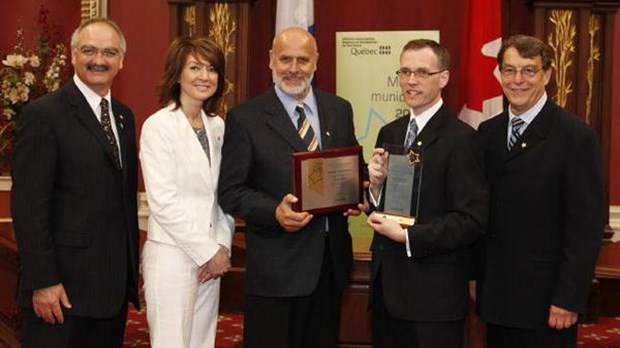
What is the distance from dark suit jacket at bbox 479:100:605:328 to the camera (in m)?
2.68

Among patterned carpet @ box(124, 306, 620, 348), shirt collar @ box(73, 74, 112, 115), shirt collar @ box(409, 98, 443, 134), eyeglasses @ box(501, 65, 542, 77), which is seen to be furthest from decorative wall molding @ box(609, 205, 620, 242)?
shirt collar @ box(73, 74, 112, 115)

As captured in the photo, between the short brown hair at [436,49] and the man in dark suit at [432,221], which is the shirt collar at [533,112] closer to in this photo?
the man in dark suit at [432,221]

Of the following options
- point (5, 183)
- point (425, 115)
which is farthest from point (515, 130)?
point (5, 183)

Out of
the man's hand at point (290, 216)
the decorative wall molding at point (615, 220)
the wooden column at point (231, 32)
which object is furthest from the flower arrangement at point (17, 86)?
the decorative wall molding at point (615, 220)

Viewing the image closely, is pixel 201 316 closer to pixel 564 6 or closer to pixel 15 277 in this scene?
pixel 15 277

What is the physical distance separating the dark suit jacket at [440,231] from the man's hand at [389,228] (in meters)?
0.04

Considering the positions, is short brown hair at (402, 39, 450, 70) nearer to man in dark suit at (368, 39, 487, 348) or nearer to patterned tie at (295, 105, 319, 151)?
man in dark suit at (368, 39, 487, 348)

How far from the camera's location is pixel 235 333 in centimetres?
486

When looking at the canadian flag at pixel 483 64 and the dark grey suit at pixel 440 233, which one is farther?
the canadian flag at pixel 483 64

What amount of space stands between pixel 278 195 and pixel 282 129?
0.24m

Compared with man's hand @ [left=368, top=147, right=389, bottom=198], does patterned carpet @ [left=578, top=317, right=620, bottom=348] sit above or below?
below

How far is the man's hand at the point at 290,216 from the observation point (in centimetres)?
274

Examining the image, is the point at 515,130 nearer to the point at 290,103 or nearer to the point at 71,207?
the point at 290,103

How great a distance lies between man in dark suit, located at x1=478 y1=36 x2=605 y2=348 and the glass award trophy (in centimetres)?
34
